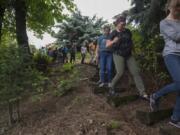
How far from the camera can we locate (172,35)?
5.42m

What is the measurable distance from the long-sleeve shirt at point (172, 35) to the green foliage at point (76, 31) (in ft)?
97.1

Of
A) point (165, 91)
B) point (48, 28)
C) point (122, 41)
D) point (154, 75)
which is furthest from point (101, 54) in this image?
point (48, 28)

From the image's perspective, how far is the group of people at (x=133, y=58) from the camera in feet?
17.8

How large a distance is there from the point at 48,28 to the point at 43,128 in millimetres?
16886

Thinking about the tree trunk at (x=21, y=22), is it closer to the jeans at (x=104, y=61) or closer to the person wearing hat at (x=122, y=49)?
the jeans at (x=104, y=61)

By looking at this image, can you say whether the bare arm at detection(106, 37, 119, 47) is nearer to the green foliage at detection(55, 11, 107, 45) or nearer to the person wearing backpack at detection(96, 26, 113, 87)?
the person wearing backpack at detection(96, 26, 113, 87)

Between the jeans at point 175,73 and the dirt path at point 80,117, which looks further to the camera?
the dirt path at point 80,117

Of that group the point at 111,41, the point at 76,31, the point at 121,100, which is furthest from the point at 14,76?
the point at 76,31

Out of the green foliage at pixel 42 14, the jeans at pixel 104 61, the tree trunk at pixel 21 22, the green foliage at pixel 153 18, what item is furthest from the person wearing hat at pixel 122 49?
the green foliage at pixel 42 14

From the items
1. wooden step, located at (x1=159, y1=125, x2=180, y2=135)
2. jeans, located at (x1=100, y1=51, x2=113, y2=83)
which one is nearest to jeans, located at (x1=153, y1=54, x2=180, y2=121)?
wooden step, located at (x1=159, y1=125, x2=180, y2=135)

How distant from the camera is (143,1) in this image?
10664 millimetres

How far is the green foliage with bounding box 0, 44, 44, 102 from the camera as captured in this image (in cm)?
769

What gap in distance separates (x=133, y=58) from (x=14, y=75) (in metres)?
2.57

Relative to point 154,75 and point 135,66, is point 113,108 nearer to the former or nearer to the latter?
point 135,66
